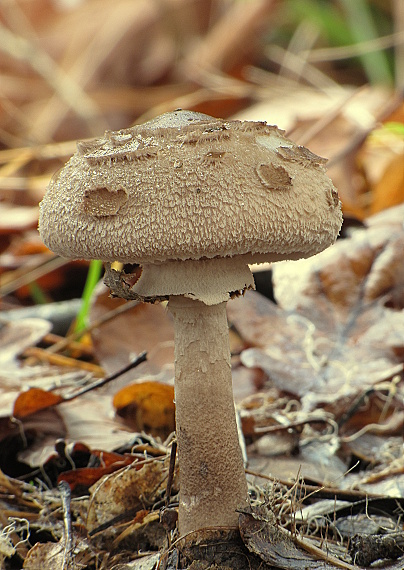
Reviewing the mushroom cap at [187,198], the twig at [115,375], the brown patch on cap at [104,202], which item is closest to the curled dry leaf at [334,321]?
the twig at [115,375]

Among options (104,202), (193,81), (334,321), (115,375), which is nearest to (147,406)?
(115,375)

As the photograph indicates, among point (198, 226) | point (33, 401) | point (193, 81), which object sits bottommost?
point (33, 401)

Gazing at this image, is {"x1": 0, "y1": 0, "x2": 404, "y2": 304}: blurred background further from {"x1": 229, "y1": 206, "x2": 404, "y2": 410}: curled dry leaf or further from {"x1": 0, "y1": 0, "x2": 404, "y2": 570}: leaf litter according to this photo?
{"x1": 229, "y1": 206, "x2": 404, "y2": 410}: curled dry leaf

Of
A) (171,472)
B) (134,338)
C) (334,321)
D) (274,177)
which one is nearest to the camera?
(274,177)

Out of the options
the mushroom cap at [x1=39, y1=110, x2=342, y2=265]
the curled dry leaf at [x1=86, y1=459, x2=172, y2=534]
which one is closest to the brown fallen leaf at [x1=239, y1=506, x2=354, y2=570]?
the curled dry leaf at [x1=86, y1=459, x2=172, y2=534]

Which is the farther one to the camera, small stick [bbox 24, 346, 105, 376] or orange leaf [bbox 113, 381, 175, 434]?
small stick [bbox 24, 346, 105, 376]

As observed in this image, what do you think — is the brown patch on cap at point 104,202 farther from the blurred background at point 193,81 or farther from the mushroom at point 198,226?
the blurred background at point 193,81

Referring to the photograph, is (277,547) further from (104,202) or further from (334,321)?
(334,321)

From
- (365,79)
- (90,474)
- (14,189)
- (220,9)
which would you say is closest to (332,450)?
(90,474)
